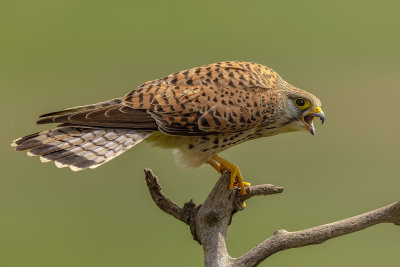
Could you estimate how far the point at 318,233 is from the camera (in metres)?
3.86

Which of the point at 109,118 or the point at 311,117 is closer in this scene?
the point at 109,118

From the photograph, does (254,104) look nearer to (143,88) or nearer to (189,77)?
(189,77)

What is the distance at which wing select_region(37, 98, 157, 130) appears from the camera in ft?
13.7

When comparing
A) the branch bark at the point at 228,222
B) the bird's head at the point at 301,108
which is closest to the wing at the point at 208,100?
the bird's head at the point at 301,108

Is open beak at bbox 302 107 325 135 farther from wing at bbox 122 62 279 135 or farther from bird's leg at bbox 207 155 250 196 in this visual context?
bird's leg at bbox 207 155 250 196

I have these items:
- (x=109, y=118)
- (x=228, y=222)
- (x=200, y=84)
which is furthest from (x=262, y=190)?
(x=109, y=118)

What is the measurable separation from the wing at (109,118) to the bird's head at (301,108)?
3.05 ft

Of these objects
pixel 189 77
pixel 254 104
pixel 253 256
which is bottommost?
pixel 253 256

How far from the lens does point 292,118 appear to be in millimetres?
4496

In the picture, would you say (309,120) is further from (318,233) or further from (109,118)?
(109,118)

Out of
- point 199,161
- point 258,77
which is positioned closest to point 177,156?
point 199,161

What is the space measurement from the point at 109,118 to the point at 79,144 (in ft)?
0.83

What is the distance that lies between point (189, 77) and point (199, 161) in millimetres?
576

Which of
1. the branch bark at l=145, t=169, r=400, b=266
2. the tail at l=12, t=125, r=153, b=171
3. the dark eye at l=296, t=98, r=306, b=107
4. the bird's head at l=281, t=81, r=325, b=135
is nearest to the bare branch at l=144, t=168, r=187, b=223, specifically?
the branch bark at l=145, t=169, r=400, b=266
